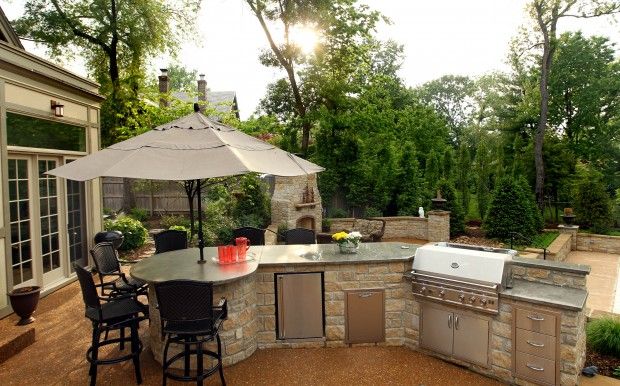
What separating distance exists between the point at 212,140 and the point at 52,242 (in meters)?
4.71

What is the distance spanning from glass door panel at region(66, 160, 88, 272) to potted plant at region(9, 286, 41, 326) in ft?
7.02

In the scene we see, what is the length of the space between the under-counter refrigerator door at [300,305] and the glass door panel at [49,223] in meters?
A: 4.50

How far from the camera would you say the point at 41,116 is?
6.54 m

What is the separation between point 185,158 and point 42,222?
4.42 m

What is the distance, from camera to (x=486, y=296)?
4.02m

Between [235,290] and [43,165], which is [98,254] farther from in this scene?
[43,165]

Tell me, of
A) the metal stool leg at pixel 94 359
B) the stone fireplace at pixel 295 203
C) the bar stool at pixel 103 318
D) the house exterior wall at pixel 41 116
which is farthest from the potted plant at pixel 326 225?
the metal stool leg at pixel 94 359

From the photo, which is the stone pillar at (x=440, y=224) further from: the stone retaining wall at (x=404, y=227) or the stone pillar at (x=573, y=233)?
the stone pillar at (x=573, y=233)

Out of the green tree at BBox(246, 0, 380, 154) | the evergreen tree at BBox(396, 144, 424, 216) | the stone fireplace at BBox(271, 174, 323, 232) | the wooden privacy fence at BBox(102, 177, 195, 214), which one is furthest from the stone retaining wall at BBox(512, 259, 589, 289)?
the wooden privacy fence at BBox(102, 177, 195, 214)

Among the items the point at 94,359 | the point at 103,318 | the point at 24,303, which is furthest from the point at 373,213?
the point at 94,359

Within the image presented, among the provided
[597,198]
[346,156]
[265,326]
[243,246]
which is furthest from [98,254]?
[597,198]

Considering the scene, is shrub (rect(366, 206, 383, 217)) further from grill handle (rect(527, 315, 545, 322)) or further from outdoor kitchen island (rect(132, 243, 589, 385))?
grill handle (rect(527, 315, 545, 322))

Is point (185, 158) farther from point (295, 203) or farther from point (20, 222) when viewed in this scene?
point (295, 203)

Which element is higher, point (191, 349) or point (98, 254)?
point (98, 254)
